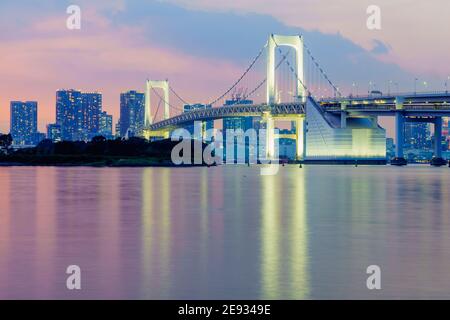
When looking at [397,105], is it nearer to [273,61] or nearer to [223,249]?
[273,61]

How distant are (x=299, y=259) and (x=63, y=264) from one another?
337 cm

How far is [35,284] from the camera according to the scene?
371 inches

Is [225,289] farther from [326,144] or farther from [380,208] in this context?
[326,144]

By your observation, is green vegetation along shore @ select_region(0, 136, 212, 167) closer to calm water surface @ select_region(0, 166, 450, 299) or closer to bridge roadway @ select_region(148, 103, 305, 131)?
bridge roadway @ select_region(148, 103, 305, 131)

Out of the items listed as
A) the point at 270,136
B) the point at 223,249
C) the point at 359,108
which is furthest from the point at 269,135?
the point at 223,249

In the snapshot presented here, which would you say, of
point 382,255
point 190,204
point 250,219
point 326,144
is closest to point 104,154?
point 326,144

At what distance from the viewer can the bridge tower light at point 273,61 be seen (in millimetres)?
82938

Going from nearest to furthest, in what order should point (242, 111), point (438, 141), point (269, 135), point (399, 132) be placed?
point (399, 132), point (269, 135), point (242, 111), point (438, 141)

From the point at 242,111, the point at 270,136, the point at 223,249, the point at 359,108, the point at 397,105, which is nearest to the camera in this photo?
the point at 223,249

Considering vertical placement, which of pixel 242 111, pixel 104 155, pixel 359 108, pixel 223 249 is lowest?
pixel 223 249

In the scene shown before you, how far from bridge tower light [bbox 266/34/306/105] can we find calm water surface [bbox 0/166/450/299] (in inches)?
2367

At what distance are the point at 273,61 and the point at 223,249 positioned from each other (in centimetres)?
7377

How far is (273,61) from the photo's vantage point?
279 ft
